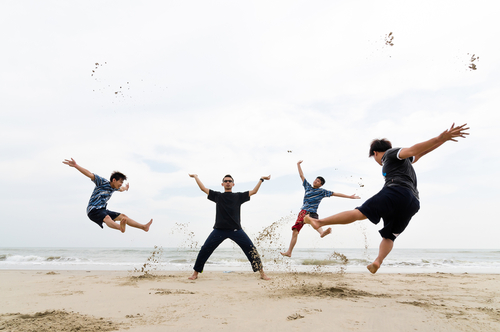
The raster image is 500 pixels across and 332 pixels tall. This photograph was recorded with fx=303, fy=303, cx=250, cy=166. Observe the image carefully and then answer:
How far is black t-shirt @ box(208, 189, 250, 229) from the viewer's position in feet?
21.0

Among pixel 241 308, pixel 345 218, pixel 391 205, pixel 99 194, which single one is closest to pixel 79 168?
pixel 99 194

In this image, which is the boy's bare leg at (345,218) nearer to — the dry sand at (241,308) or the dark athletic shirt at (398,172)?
the dark athletic shirt at (398,172)

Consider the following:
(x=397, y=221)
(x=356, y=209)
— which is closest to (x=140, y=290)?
(x=356, y=209)

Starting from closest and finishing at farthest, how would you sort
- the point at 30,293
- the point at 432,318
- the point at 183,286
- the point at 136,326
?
1. the point at 136,326
2. the point at 432,318
3. the point at 30,293
4. the point at 183,286

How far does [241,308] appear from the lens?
3.90 m

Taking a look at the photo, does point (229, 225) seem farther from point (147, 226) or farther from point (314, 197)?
point (314, 197)

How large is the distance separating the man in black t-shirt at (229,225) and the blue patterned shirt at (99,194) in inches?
67.4

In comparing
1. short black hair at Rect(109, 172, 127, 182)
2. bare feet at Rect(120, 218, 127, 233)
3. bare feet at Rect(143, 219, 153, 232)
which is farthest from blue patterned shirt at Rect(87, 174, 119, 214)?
bare feet at Rect(143, 219, 153, 232)

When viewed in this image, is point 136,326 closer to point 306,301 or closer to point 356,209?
point 306,301

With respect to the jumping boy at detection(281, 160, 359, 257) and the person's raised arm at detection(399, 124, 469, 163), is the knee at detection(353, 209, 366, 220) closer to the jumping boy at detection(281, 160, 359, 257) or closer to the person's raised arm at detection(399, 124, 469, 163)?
the person's raised arm at detection(399, 124, 469, 163)

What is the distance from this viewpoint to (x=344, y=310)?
377cm

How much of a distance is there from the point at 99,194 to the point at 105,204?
0.83ft

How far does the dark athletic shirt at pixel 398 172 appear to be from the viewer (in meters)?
3.75

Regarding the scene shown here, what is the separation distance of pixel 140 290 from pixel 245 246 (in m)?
2.16
